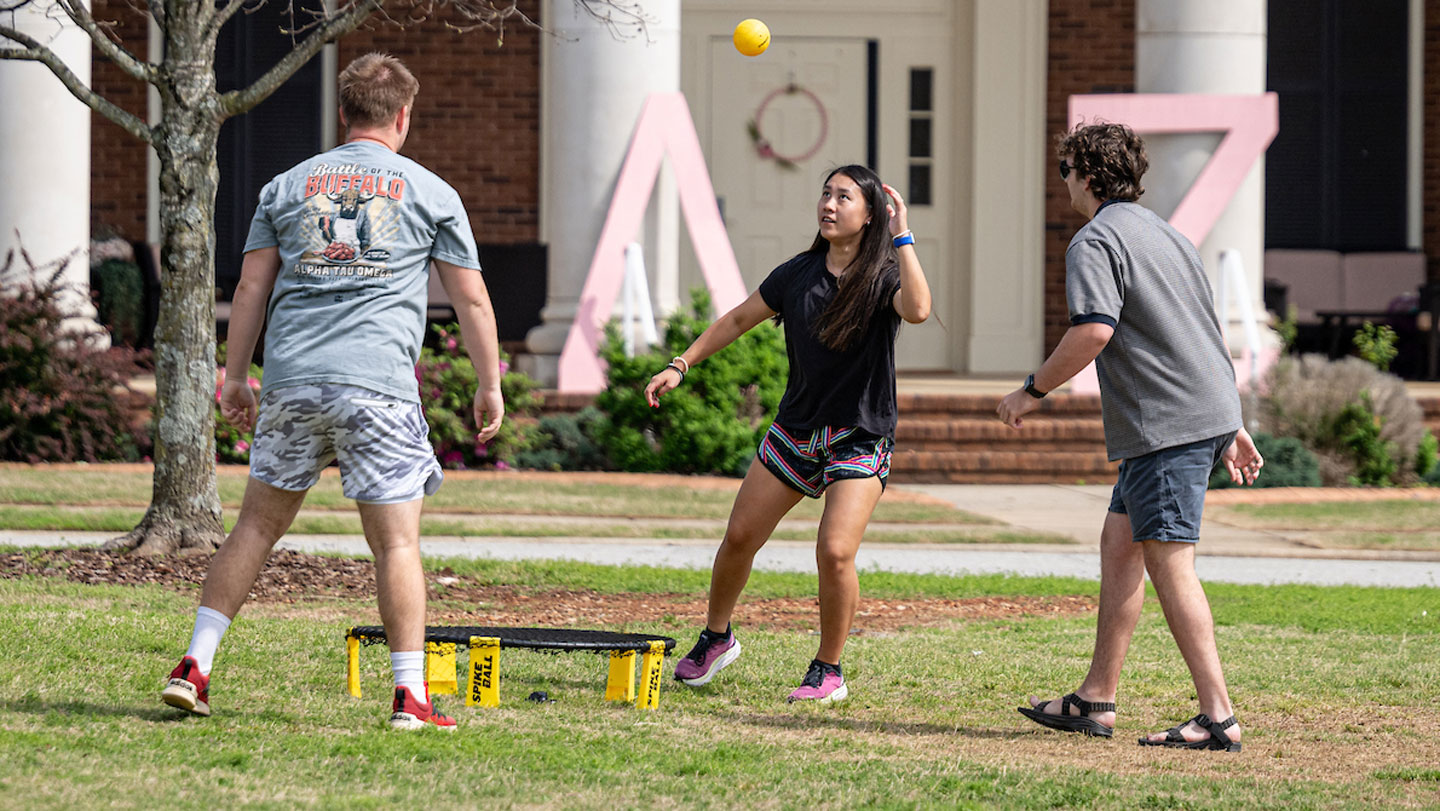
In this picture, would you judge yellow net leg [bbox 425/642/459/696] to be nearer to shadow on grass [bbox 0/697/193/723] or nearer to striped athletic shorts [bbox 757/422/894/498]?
shadow on grass [bbox 0/697/193/723]

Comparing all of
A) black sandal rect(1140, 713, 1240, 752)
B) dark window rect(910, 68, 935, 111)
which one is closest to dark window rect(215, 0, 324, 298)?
dark window rect(910, 68, 935, 111)

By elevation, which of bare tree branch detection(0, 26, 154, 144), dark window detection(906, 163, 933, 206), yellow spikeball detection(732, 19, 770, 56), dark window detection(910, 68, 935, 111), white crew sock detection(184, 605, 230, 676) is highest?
dark window detection(910, 68, 935, 111)

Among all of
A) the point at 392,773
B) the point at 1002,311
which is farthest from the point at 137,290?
the point at 392,773

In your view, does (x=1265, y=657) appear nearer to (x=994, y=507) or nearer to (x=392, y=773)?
(x=392, y=773)

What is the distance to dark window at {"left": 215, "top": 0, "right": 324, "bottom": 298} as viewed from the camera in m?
14.8

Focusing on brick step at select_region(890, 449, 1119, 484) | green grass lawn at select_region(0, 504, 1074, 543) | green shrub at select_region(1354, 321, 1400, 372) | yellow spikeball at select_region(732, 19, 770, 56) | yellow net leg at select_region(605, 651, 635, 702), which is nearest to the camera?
yellow net leg at select_region(605, 651, 635, 702)

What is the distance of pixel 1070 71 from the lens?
15078 mm

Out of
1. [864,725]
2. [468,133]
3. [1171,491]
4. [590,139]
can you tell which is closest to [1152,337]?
[1171,491]

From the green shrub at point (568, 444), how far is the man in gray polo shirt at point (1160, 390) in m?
7.04

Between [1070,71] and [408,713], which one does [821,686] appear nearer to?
[408,713]

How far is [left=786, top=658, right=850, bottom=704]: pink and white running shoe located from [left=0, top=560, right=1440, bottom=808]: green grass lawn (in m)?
0.06

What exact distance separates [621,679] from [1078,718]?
1.26 m

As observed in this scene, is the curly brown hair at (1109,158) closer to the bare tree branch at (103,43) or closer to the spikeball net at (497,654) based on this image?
the spikeball net at (497,654)

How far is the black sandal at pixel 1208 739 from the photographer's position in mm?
4418
